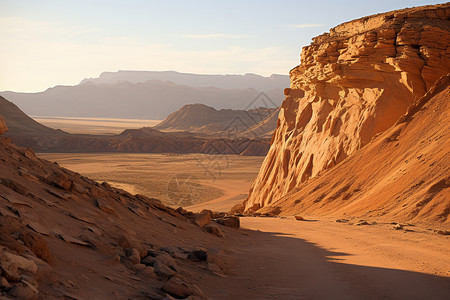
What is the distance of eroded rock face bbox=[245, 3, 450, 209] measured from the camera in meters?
19.0

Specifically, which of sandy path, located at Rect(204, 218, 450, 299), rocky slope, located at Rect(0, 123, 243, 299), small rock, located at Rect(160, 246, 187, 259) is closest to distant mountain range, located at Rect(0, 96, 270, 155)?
sandy path, located at Rect(204, 218, 450, 299)

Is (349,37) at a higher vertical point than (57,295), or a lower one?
higher

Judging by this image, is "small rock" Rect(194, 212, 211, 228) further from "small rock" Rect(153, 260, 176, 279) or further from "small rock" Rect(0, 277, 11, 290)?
"small rock" Rect(0, 277, 11, 290)

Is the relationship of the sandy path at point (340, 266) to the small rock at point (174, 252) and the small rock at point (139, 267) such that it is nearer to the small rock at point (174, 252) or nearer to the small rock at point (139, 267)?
the small rock at point (174, 252)

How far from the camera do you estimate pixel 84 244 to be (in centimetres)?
604

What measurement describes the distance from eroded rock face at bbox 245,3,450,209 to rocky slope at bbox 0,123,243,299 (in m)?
12.8

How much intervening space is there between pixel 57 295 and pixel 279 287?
10.9ft

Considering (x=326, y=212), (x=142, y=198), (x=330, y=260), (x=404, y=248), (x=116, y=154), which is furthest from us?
(x=116, y=154)

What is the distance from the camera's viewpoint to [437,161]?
14.8 metres

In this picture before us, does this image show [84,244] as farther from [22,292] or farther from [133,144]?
[133,144]

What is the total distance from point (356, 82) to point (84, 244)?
58.0 feet

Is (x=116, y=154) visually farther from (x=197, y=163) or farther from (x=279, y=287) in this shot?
(x=279, y=287)

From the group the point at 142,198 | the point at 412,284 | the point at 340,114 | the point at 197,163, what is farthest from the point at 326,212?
the point at 197,163

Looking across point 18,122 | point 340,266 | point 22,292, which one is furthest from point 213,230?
point 18,122
